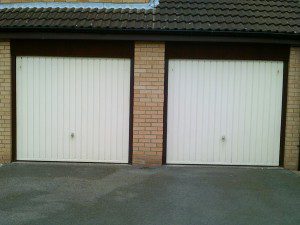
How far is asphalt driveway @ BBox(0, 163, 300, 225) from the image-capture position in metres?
5.64

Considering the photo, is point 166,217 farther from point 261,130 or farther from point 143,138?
point 261,130

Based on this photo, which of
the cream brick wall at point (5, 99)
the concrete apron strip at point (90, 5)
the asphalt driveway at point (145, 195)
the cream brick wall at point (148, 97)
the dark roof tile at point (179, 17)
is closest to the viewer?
the asphalt driveway at point (145, 195)

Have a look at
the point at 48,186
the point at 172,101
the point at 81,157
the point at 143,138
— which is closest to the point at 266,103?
the point at 172,101

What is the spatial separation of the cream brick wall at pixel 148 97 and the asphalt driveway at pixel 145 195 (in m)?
0.57

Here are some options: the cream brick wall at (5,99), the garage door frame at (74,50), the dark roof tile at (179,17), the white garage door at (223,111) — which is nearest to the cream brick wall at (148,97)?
the garage door frame at (74,50)

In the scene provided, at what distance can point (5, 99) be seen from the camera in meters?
8.60

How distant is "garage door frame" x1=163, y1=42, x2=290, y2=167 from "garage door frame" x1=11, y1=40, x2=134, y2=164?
747mm

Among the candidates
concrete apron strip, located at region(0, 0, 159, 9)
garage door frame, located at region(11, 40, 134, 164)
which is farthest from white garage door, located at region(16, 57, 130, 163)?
concrete apron strip, located at region(0, 0, 159, 9)

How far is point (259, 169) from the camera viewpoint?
8.53 meters

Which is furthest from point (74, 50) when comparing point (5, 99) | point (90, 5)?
point (5, 99)

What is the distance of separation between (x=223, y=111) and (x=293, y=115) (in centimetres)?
142

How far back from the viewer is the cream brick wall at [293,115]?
8516mm

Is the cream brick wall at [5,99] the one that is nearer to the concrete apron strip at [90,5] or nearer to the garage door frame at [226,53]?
the concrete apron strip at [90,5]

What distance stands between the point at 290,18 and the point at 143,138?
12.8ft
